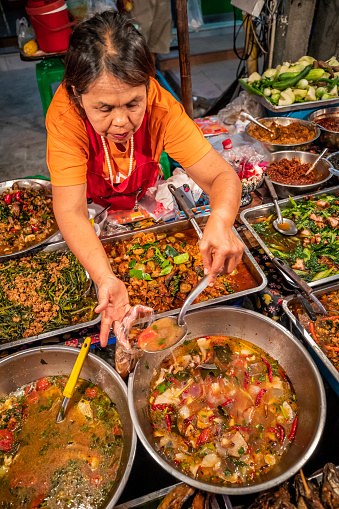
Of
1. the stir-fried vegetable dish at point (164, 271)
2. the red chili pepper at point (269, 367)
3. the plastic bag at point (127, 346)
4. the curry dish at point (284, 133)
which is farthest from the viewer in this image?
the curry dish at point (284, 133)

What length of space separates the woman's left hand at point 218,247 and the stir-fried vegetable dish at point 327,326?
66 cm

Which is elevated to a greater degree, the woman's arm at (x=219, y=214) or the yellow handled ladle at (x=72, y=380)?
the woman's arm at (x=219, y=214)

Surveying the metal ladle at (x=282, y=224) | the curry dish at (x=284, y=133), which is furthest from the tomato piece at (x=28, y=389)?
the curry dish at (x=284, y=133)

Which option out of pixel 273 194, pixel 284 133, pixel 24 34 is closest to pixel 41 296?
pixel 273 194

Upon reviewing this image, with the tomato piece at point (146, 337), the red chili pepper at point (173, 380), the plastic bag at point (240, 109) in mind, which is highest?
the plastic bag at point (240, 109)

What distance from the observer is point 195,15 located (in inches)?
421

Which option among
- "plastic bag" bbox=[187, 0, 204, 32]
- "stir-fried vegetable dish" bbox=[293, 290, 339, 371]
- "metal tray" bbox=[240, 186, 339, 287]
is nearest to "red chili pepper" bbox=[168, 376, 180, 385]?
"stir-fried vegetable dish" bbox=[293, 290, 339, 371]

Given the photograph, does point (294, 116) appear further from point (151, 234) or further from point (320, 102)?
point (151, 234)

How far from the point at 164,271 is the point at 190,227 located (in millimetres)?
526

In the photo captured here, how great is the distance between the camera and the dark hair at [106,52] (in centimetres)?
152

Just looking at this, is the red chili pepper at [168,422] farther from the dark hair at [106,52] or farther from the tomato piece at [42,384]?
the dark hair at [106,52]

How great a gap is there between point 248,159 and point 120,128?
163 centimetres

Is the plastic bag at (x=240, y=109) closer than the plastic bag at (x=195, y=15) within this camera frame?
Yes

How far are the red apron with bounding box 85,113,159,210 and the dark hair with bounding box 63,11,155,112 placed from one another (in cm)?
58
